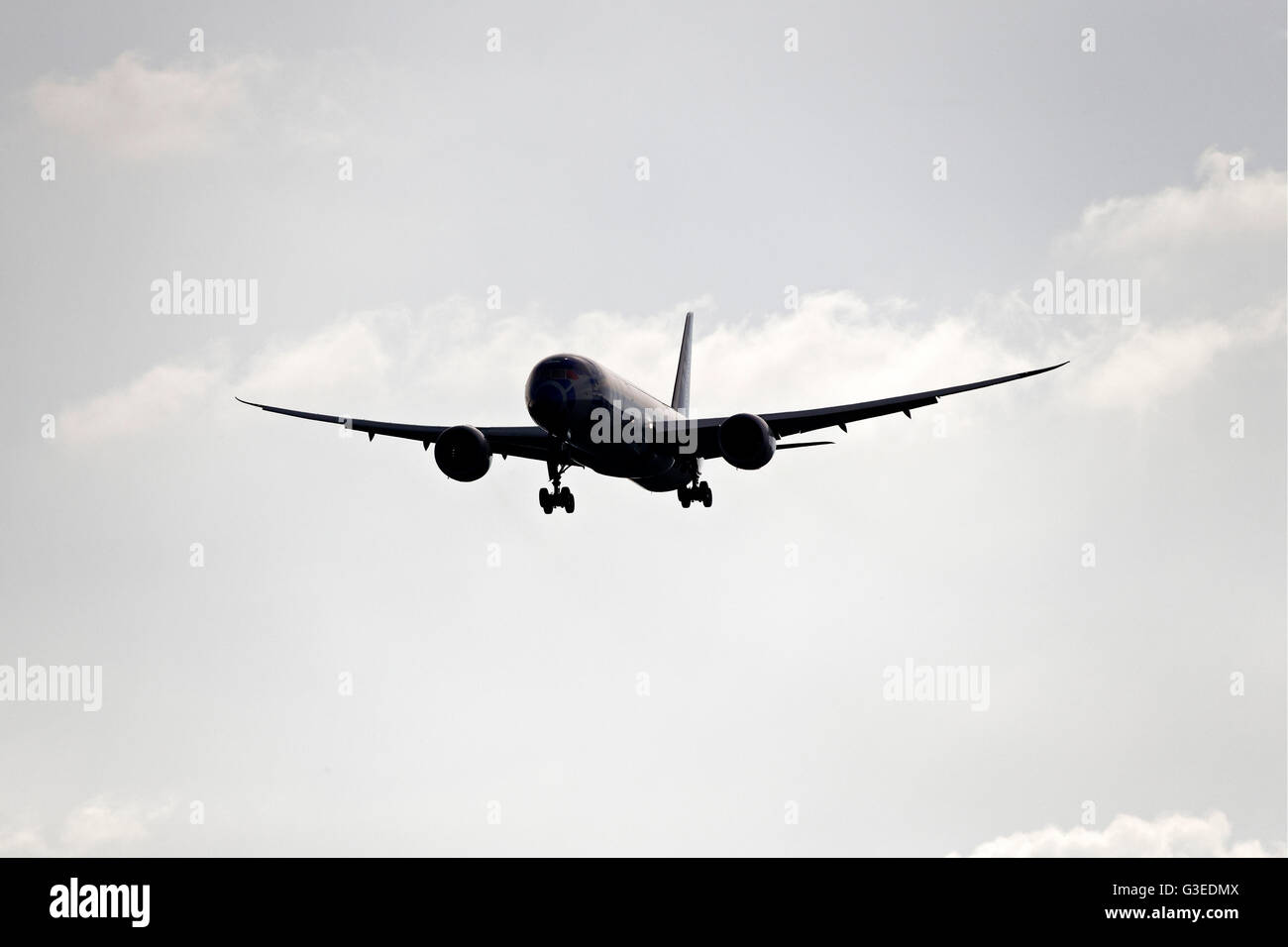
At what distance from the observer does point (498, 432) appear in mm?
53000

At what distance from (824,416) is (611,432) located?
317 inches

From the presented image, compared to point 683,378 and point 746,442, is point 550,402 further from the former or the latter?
point 683,378

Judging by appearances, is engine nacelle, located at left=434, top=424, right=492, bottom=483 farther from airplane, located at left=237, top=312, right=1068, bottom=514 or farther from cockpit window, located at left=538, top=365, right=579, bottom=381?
cockpit window, located at left=538, top=365, right=579, bottom=381

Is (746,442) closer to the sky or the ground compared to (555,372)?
closer to the ground

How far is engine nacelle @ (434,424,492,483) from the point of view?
50.7 meters

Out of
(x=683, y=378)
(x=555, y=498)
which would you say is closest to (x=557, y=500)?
(x=555, y=498)

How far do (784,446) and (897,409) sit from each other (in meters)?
6.35

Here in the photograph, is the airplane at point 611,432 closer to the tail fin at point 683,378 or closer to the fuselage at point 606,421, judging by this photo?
the fuselage at point 606,421

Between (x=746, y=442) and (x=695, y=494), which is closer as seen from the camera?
(x=746, y=442)

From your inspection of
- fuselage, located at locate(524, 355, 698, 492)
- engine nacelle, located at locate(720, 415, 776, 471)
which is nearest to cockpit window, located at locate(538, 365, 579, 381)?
fuselage, located at locate(524, 355, 698, 492)

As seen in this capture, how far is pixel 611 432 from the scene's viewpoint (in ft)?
158
